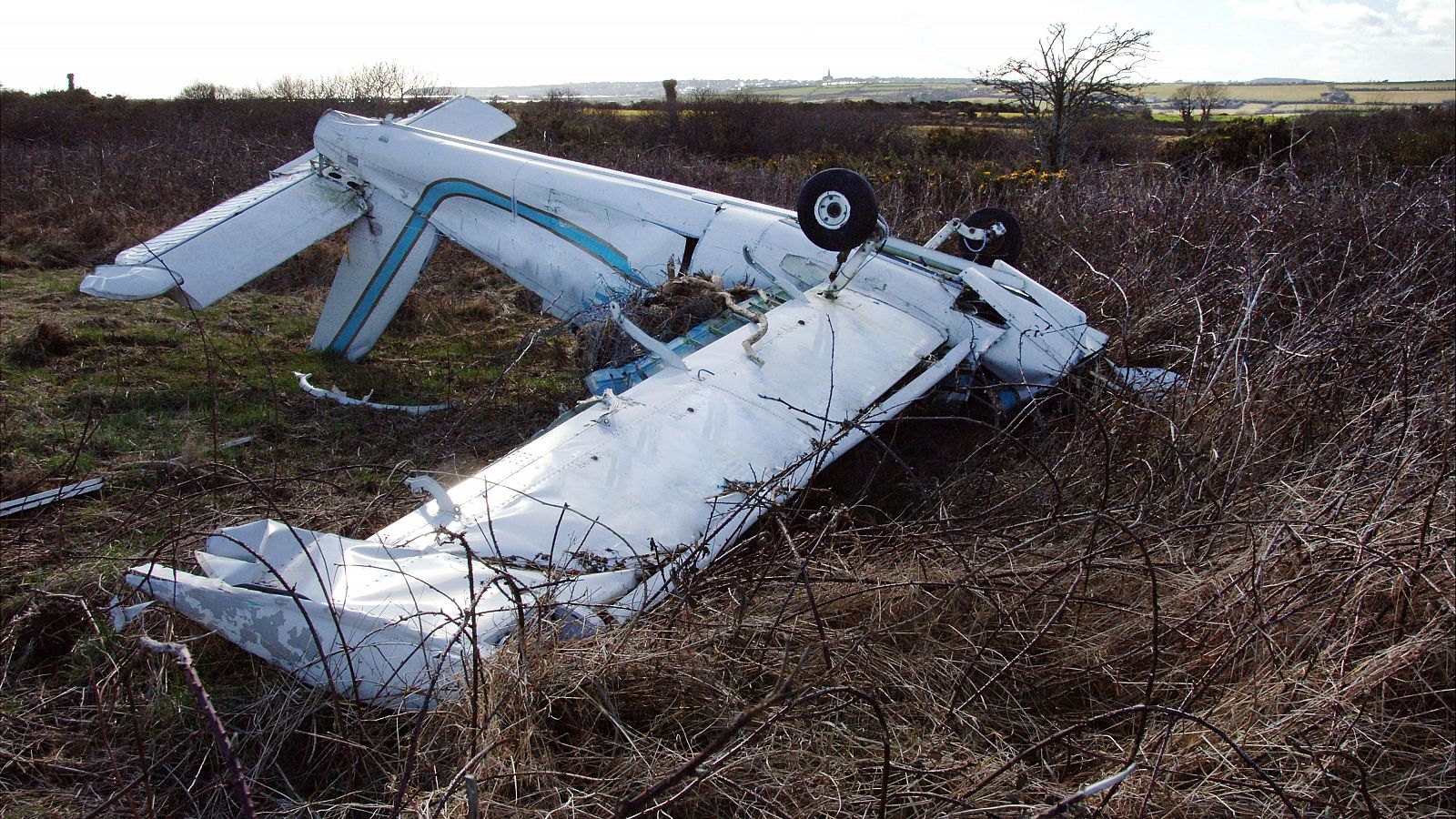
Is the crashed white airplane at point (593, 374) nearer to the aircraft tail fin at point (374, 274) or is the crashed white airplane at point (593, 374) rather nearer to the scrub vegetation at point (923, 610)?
the aircraft tail fin at point (374, 274)

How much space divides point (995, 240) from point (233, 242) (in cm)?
549

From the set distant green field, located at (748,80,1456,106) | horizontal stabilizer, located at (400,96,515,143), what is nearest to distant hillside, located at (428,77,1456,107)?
distant green field, located at (748,80,1456,106)

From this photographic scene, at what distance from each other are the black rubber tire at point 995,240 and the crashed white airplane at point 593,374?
1.2 inches

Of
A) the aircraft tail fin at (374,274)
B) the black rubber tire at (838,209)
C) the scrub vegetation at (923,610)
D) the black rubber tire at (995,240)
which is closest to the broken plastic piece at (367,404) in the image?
the scrub vegetation at (923,610)

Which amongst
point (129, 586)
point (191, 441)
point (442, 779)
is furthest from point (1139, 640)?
point (191, 441)

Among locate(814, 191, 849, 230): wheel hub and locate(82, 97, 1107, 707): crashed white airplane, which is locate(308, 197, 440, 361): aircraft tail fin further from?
locate(814, 191, 849, 230): wheel hub

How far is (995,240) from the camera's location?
17.5ft

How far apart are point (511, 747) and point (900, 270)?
3.79m

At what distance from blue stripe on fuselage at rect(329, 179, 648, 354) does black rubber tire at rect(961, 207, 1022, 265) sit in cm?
224

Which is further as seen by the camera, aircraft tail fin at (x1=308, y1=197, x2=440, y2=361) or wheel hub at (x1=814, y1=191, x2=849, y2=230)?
aircraft tail fin at (x1=308, y1=197, x2=440, y2=361)

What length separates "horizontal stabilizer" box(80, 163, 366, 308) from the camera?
222 inches

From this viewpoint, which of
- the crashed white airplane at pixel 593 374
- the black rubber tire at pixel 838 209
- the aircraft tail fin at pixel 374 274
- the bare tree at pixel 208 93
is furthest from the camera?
the bare tree at pixel 208 93

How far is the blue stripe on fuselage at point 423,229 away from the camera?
6246mm

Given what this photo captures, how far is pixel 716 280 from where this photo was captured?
18.4 ft
